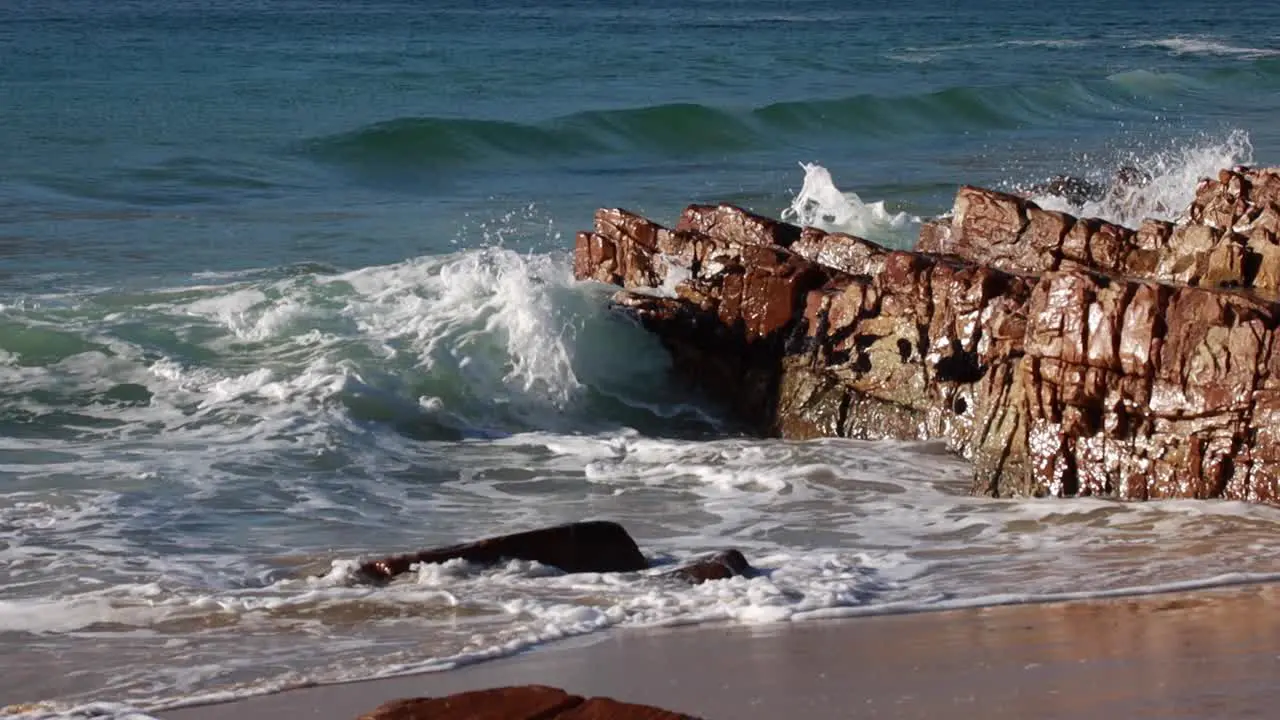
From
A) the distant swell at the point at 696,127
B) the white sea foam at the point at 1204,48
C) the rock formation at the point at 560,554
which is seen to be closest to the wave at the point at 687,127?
the distant swell at the point at 696,127

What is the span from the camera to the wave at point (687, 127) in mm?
23266

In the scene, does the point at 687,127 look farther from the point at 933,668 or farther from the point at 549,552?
the point at 933,668

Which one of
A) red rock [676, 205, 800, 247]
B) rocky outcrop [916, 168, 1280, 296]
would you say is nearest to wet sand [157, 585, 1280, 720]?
rocky outcrop [916, 168, 1280, 296]

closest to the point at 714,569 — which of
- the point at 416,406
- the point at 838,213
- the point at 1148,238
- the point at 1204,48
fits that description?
the point at 1148,238

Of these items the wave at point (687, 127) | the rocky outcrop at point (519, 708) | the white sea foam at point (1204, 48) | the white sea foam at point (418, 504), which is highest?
the white sea foam at point (1204, 48)

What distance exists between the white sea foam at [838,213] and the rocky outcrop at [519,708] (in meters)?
10.5

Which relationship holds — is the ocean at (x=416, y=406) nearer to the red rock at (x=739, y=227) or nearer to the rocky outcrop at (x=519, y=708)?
the red rock at (x=739, y=227)

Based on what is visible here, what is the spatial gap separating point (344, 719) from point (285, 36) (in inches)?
1429

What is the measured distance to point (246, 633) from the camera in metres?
6.07

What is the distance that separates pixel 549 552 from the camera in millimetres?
6684

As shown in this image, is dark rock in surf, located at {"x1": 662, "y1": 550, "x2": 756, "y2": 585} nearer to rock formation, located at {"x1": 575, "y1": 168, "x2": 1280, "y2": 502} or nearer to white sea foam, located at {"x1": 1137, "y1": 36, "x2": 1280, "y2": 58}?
rock formation, located at {"x1": 575, "y1": 168, "x2": 1280, "y2": 502}

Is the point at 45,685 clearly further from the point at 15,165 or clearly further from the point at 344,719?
the point at 15,165

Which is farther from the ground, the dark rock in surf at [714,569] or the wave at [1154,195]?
the wave at [1154,195]

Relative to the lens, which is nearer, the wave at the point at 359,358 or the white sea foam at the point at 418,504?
the white sea foam at the point at 418,504
